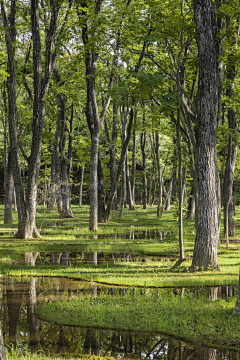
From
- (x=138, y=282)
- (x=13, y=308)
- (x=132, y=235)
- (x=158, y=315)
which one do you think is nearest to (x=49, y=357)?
(x=158, y=315)

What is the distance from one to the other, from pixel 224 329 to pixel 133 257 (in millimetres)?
7317

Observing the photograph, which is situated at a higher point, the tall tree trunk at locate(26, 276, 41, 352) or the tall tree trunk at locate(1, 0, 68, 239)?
the tall tree trunk at locate(1, 0, 68, 239)

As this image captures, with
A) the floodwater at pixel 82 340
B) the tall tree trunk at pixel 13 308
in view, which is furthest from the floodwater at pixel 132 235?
the floodwater at pixel 82 340

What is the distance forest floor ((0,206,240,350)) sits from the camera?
5.98 m

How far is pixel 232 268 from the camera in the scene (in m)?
10.6

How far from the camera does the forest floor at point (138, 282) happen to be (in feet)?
19.6

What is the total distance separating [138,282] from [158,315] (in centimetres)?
254

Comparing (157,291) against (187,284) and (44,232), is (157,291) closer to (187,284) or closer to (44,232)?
(187,284)

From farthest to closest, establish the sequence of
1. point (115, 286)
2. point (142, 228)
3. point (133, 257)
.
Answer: point (142, 228) → point (133, 257) → point (115, 286)

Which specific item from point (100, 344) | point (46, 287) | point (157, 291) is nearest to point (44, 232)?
point (46, 287)

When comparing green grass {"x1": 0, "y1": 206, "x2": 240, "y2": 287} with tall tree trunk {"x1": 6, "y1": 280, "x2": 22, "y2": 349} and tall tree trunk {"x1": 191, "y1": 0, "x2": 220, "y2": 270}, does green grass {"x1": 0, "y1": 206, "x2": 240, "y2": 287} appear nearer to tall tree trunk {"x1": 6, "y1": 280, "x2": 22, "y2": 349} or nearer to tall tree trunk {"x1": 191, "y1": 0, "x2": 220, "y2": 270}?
tall tree trunk {"x1": 191, "y1": 0, "x2": 220, "y2": 270}

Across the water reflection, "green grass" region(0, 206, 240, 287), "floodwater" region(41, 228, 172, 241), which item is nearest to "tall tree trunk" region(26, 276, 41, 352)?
"green grass" region(0, 206, 240, 287)

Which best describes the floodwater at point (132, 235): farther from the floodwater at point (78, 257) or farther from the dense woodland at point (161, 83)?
the floodwater at point (78, 257)

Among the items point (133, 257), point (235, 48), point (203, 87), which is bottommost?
point (133, 257)
